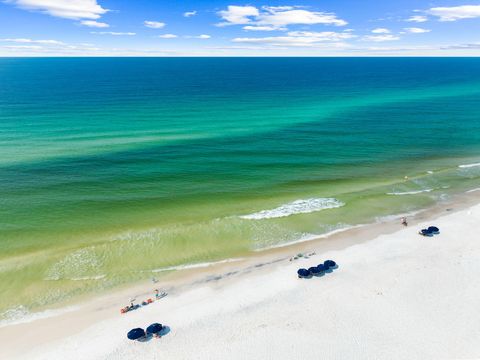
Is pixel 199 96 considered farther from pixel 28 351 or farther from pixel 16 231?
pixel 28 351

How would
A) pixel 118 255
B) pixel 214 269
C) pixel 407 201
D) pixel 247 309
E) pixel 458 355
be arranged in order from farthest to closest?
pixel 407 201
pixel 118 255
pixel 214 269
pixel 247 309
pixel 458 355

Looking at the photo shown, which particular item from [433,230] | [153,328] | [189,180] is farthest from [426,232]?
[189,180]

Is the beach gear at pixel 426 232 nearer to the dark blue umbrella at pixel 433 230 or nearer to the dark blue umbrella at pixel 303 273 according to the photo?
the dark blue umbrella at pixel 433 230

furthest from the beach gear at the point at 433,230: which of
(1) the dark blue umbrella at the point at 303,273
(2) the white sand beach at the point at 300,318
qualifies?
(1) the dark blue umbrella at the point at 303,273

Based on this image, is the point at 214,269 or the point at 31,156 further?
the point at 31,156

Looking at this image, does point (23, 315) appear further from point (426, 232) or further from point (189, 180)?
point (426, 232)

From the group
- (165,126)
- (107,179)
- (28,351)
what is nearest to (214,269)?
(28,351)
